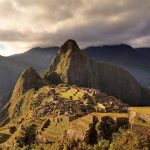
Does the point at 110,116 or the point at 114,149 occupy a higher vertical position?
the point at 110,116

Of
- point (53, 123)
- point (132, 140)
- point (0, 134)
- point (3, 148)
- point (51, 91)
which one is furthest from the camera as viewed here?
point (51, 91)

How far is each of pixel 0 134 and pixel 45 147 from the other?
40092 mm

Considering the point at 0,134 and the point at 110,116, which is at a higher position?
the point at 110,116

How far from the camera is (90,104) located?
144 metres

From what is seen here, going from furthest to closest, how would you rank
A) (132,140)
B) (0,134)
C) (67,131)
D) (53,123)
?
A: 1. (0,134)
2. (53,123)
3. (67,131)
4. (132,140)

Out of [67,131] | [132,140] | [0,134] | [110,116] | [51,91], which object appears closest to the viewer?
[132,140]

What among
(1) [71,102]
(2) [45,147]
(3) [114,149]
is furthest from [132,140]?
(1) [71,102]

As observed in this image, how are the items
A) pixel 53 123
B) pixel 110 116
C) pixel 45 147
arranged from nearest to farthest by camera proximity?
pixel 110 116 < pixel 45 147 < pixel 53 123

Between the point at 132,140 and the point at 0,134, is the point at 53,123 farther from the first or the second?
the point at 132,140

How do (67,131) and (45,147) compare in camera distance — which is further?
(45,147)

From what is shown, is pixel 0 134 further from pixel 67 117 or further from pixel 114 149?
pixel 114 149

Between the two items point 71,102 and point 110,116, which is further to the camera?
point 71,102

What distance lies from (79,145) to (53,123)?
109 feet

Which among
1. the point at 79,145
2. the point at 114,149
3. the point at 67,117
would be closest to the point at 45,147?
the point at 67,117
